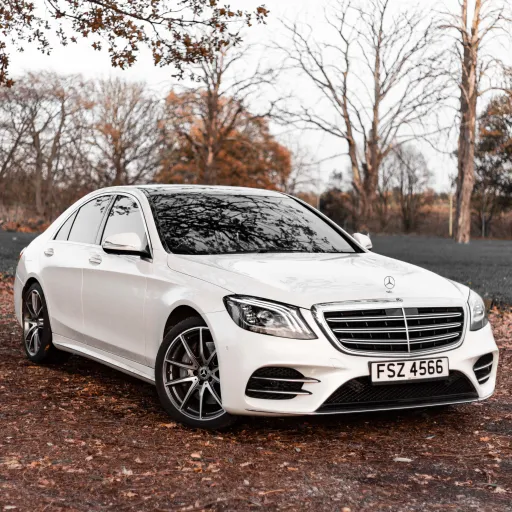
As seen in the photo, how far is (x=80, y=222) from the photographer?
7.25 meters

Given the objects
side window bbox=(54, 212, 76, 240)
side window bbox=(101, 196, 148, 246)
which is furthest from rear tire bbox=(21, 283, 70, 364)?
side window bbox=(101, 196, 148, 246)

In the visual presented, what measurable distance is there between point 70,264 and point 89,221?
415 millimetres

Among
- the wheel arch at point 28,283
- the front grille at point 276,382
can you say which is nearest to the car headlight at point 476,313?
the front grille at point 276,382

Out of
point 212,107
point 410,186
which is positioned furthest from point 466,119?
point 410,186

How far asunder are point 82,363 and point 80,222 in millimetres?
1469

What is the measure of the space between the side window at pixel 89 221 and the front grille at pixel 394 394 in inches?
111

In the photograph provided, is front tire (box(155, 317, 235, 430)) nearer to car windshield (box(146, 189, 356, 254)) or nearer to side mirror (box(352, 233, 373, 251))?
car windshield (box(146, 189, 356, 254))

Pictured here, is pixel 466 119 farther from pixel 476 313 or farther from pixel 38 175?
pixel 476 313

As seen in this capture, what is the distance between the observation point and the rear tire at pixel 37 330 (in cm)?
745

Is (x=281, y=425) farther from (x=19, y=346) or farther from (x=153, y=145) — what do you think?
(x=153, y=145)

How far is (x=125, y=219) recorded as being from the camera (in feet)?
21.3

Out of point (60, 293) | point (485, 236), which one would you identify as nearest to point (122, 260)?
point (60, 293)

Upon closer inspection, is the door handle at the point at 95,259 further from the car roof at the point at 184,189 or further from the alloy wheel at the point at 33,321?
the alloy wheel at the point at 33,321

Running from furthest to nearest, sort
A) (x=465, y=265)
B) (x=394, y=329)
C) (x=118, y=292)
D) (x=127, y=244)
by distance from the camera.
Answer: (x=465, y=265), (x=118, y=292), (x=127, y=244), (x=394, y=329)
